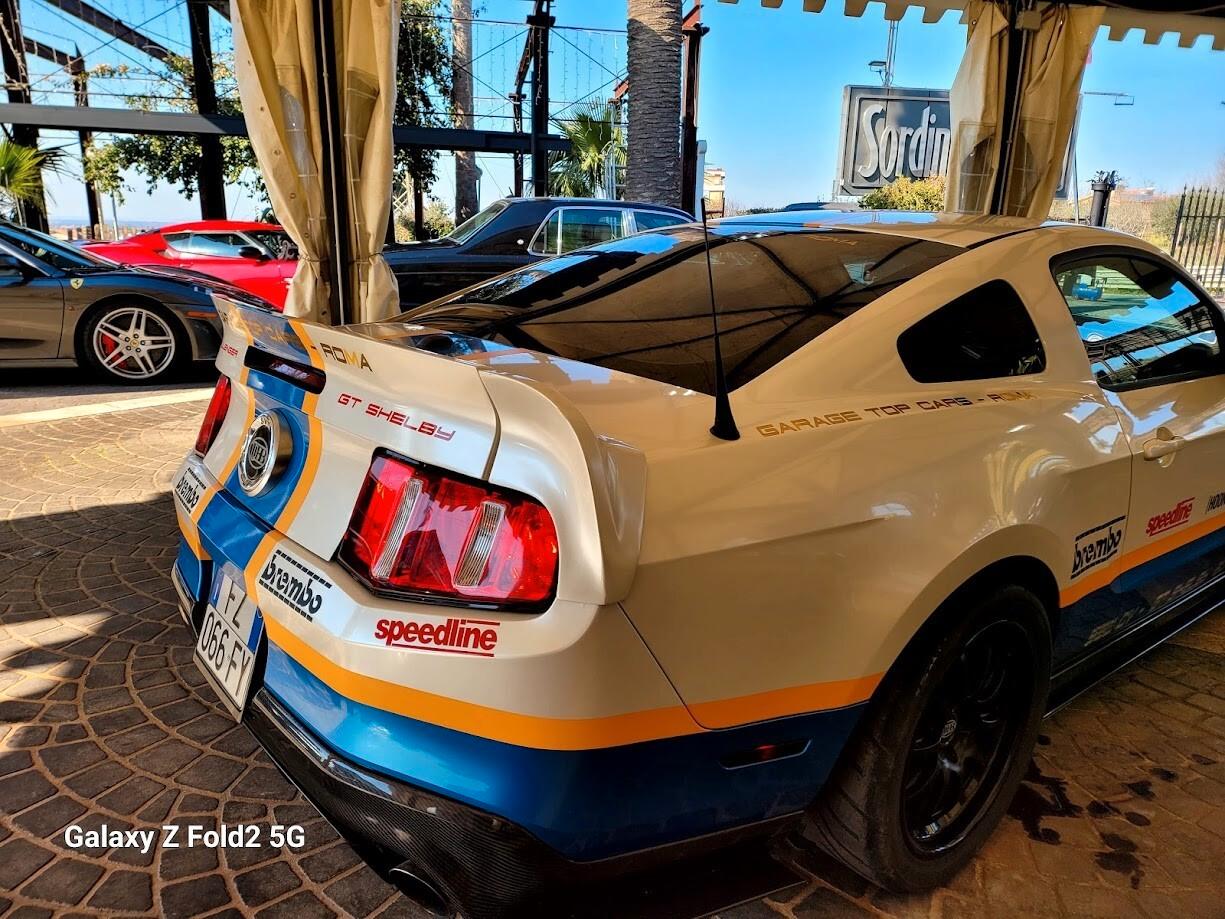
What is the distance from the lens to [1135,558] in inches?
95.1

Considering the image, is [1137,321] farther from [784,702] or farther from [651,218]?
[651,218]

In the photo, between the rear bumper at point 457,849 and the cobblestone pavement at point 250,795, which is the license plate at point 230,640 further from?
the cobblestone pavement at point 250,795

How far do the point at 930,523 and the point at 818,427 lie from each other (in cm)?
30

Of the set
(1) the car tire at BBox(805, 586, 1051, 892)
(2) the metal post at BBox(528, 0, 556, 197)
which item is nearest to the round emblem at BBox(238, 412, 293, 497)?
(1) the car tire at BBox(805, 586, 1051, 892)

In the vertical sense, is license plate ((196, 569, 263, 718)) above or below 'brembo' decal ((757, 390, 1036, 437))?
below

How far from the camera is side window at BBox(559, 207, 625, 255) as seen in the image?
8.45 meters

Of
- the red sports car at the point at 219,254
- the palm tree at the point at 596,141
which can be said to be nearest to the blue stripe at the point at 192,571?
the red sports car at the point at 219,254

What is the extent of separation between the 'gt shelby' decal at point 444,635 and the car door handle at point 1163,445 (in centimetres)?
193

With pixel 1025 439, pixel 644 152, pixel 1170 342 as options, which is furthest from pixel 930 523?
pixel 644 152

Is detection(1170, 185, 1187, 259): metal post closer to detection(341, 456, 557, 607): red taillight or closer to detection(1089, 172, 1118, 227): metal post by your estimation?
detection(1089, 172, 1118, 227): metal post

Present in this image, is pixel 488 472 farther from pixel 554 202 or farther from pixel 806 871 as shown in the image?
pixel 554 202

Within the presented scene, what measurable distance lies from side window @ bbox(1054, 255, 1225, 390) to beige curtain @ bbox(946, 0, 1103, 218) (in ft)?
11.6

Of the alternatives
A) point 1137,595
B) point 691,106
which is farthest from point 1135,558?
point 691,106

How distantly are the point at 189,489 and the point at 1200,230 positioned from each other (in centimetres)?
1534
